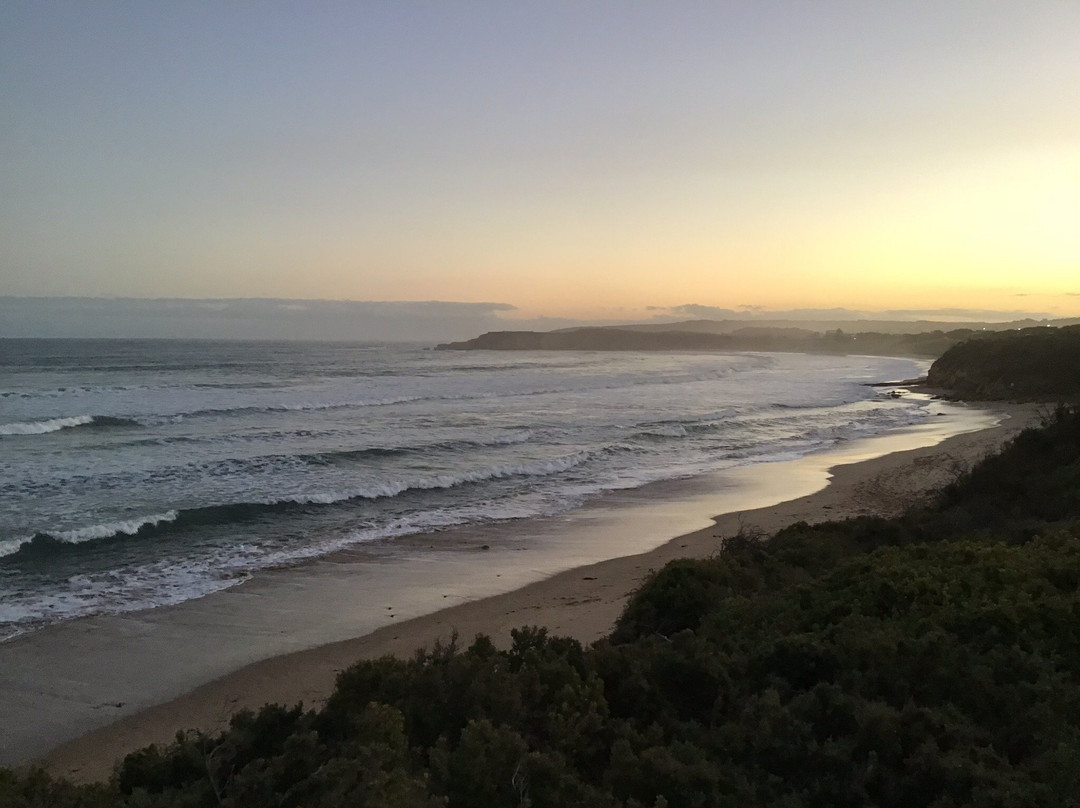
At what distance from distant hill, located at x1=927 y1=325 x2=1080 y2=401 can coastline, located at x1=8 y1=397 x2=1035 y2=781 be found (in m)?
18.3

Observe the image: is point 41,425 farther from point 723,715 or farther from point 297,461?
point 723,715

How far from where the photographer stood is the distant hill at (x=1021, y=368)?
35156 mm

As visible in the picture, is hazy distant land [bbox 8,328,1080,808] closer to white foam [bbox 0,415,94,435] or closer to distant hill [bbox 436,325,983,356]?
white foam [bbox 0,415,94,435]

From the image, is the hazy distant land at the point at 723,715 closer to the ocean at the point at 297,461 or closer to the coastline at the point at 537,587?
the coastline at the point at 537,587

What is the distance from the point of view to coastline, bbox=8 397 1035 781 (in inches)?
271

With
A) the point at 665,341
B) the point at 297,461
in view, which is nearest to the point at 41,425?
the point at 297,461

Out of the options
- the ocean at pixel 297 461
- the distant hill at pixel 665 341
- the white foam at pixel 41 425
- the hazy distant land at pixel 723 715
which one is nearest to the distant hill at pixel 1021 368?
the ocean at pixel 297 461

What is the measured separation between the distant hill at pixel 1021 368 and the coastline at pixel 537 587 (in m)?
18.3

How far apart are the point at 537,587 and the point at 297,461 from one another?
11.8 meters

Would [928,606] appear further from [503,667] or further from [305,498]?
[305,498]

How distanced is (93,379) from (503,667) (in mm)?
50851

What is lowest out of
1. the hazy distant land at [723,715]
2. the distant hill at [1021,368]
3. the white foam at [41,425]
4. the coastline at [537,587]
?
the coastline at [537,587]

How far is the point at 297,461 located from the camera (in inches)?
794

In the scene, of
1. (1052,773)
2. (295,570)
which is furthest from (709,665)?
(295,570)
